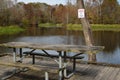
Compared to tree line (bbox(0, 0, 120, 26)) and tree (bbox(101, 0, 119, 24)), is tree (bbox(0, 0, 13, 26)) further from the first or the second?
tree (bbox(101, 0, 119, 24))

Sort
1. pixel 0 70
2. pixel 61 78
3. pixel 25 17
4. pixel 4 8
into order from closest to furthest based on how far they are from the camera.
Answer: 1. pixel 61 78
2. pixel 0 70
3. pixel 4 8
4. pixel 25 17

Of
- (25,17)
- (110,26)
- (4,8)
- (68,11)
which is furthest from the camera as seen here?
(25,17)

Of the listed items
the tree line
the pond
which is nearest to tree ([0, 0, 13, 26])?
the tree line

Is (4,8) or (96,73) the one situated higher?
(4,8)

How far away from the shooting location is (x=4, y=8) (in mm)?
46844

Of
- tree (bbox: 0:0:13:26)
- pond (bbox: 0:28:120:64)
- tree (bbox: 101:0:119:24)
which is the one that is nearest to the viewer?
pond (bbox: 0:28:120:64)

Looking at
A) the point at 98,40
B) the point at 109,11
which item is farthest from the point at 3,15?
the point at 98,40

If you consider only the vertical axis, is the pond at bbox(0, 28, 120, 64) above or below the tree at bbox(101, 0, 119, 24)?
below

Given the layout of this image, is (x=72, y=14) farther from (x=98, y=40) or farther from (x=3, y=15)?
(x=98, y=40)

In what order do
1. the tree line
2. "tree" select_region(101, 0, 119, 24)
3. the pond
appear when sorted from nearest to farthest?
the pond
the tree line
"tree" select_region(101, 0, 119, 24)

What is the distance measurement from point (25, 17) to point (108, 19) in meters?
27.6

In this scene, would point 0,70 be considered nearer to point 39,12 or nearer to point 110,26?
point 110,26

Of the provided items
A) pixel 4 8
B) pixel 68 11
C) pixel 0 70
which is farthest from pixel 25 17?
pixel 0 70

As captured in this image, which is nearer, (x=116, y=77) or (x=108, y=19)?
(x=116, y=77)
